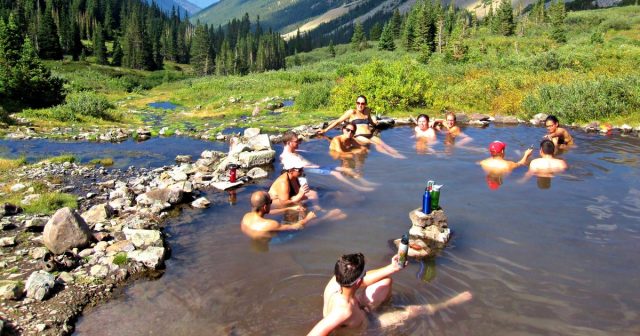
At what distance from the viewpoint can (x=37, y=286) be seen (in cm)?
665

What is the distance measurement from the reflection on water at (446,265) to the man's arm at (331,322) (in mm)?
772

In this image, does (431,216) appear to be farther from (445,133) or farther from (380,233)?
(445,133)

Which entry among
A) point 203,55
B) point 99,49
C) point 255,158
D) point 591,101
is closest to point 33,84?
point 255,158

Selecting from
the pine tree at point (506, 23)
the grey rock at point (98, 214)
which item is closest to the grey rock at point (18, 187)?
the grey rock at point (98, 214)

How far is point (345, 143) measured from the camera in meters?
16.1

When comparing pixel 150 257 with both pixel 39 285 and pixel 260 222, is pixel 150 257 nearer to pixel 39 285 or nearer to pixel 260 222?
pixel 39 285

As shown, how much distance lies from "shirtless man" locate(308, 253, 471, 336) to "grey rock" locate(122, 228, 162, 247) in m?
3.76

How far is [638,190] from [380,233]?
7497mm

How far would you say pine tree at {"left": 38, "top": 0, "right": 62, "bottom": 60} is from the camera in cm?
10150

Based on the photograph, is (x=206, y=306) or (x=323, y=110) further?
(x=323, y=110)

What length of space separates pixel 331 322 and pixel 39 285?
14.5 feet

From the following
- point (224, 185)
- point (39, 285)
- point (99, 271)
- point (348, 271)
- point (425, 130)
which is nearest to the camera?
point (348, 271)

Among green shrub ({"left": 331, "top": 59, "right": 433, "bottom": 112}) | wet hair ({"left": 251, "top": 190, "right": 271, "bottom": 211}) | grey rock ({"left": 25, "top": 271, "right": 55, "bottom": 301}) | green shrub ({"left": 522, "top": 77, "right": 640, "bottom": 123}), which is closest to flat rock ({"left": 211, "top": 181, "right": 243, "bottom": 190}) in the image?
wet hair ({"left": 251, "top": 190, "right": 271, "bottom": 211})

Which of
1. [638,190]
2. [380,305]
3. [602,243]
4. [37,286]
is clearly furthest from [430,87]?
[37,286]
